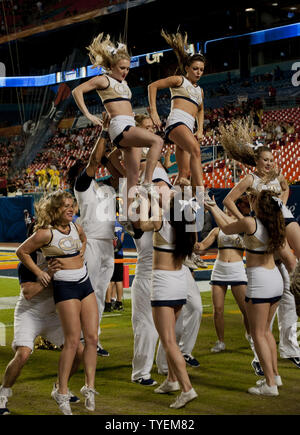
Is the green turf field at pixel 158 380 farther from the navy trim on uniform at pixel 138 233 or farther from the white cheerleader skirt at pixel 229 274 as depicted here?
the navy trim on uniform at pixel 138 233

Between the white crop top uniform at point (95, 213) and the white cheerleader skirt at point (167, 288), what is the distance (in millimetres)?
1762

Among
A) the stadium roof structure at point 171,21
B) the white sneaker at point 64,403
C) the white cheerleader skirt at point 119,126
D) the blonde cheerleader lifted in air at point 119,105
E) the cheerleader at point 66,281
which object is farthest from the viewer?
the stadium roof structure at point 171,21

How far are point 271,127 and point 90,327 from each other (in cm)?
1936

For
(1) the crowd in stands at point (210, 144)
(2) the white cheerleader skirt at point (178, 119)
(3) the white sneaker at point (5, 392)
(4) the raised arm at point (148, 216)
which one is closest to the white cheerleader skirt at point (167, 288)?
(4) the raised arm at point (148, 216)

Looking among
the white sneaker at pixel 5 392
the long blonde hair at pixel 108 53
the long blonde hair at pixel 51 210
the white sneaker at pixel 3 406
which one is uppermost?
the long blonde hair at pixel 108 53

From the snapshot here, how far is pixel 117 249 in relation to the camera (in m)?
10.8

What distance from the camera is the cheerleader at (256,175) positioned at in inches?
241

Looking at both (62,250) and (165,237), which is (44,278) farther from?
(165,237)

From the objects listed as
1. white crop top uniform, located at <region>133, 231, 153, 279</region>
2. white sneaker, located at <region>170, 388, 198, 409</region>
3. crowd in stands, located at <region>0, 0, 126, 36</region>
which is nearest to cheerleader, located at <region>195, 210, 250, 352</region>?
white crop top uniform, located at <region>133, 231, 153, 279</region>

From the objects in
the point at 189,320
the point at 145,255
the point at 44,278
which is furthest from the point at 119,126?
the point at 189,320

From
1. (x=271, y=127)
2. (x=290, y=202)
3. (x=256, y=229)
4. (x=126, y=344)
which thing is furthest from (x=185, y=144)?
(x=271, y=127)

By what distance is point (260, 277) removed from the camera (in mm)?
5492

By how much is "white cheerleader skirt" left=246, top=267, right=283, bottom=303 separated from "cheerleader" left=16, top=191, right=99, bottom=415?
1.31m

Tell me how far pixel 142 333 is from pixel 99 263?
1.21 meters
